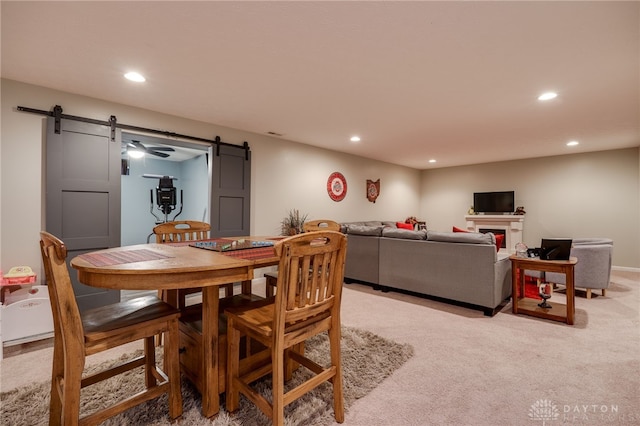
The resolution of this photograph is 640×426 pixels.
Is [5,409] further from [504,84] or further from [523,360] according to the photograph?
[504,84]

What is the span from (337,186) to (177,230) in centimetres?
372

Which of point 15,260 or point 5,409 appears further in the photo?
point 15,260

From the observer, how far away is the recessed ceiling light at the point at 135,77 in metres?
2.53

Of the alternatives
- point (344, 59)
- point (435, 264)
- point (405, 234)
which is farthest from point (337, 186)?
point (344, 59)

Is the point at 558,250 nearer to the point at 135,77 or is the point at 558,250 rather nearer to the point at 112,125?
the point at 135,77

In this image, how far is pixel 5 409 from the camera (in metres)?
1.64

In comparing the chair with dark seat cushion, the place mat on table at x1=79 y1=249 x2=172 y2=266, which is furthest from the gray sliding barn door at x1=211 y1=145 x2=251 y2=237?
the chair with dark seat cushion

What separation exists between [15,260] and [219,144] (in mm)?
2384

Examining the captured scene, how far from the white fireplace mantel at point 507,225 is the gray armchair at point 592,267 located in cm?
270

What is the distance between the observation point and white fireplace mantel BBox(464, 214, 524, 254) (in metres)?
6.44

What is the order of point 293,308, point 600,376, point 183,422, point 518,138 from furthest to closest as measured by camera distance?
point 518,138 < point 600,376 < point 183,422 < point 293,308

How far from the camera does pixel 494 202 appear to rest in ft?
22.5

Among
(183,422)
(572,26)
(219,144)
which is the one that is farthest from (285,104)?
(183,422)

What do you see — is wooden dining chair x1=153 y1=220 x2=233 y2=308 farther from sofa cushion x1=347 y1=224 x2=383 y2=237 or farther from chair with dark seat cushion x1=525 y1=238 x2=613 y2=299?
chair with dark seat cushion x1=525 y1=238 x2=613 y2=299
